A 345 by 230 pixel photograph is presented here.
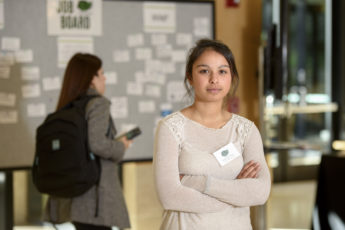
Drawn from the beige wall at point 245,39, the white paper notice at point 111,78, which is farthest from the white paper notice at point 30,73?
the beige wall at point 245,39

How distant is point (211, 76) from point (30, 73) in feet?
7.29

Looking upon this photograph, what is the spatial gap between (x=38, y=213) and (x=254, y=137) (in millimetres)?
2760

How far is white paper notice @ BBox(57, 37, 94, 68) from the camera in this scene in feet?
12.3

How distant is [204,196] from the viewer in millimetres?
1842

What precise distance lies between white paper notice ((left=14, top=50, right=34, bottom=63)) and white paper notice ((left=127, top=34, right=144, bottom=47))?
2.49 ft

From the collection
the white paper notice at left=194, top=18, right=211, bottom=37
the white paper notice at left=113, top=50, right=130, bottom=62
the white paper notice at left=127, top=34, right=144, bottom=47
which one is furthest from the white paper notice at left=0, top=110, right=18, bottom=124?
the white paper notice at left=194, top=18, right=211, bottom=37

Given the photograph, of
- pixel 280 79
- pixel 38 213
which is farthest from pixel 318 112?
pixel 38 213

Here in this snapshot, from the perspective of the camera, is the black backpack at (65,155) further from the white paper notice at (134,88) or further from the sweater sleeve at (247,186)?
the white paper notice at (134,88)

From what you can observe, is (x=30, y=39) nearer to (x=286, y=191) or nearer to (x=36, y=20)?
(x=36, y=20)

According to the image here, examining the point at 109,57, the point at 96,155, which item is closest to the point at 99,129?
the point at 96,155

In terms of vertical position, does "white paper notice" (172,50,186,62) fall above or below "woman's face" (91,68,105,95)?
above

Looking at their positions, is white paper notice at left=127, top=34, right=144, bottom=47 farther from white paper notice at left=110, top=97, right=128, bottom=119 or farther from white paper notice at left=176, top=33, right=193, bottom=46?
white paper notice at left=110, top=97, right=128, bottom=119

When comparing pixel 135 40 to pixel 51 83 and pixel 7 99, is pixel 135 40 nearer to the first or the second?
pixel 51 83

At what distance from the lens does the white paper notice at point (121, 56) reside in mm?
3930
